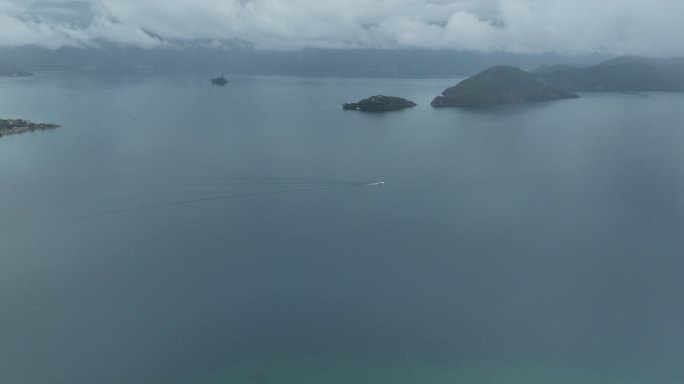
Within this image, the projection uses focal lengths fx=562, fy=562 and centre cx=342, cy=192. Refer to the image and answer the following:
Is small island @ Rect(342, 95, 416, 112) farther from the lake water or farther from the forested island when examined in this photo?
the lake water

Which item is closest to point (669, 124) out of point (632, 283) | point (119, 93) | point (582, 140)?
point (582, 140)

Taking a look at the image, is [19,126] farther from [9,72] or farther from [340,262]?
[9,72]

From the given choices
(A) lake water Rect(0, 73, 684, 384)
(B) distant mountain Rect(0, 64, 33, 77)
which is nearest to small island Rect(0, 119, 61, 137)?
(A) lake water Rect(0, 73, 684, 384)

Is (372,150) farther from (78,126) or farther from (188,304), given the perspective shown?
(78,126)

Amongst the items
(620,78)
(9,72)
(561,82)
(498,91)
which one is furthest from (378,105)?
(9,72)

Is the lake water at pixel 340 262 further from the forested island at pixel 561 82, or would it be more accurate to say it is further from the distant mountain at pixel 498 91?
the forested island at pixel 561 82
